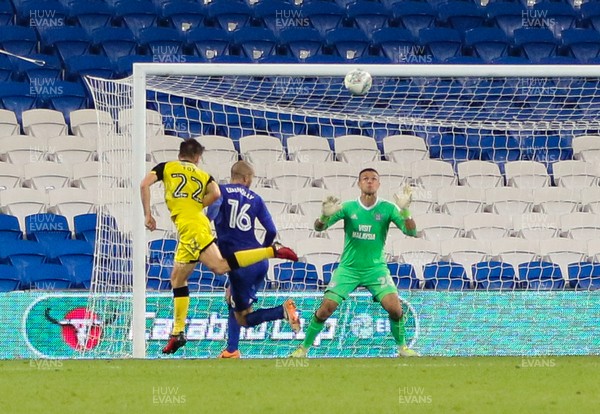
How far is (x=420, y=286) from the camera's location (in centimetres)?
1356

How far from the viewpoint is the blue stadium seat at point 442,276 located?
1357 centimetres

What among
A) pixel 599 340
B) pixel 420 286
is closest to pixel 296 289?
pixel 420 286

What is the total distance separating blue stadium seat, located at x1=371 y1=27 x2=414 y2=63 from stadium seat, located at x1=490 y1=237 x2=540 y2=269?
3.79 metres

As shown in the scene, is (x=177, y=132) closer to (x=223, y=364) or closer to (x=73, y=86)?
(x=73, y=86)

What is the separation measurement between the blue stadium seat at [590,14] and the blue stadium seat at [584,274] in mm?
5390

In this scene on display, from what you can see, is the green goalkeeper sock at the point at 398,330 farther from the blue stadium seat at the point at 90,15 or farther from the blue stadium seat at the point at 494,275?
the blue stadium seat at the point at 90,15

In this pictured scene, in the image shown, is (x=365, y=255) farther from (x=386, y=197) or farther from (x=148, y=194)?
(x=386, y=197)

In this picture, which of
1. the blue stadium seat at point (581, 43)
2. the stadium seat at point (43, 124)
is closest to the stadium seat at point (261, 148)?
the stadium seat at point (43, 124)

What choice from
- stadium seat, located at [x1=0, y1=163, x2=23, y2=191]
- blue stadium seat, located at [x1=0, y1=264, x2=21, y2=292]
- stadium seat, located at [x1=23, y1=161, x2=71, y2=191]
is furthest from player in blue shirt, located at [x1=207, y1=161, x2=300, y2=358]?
stadium seat, located at [x1=0, y1=163, x2=23, y2=191]

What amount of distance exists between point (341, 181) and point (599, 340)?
12.7ft

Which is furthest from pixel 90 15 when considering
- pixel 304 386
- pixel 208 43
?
pixel 304 386

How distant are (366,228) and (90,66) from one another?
271 inches

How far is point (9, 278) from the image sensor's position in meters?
13.5

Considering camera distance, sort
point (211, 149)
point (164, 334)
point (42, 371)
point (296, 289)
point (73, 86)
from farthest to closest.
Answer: point (73, 86) → point (211, 149) → point (296, 289) → point (164, 334) → point (42, 371)
